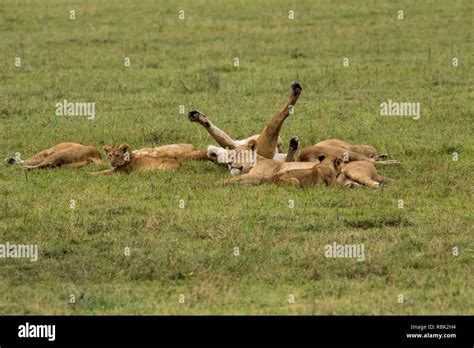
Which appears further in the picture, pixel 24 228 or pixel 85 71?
pixel 85 71

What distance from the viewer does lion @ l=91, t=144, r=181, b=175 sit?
11.8 metres

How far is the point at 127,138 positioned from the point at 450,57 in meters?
6.90

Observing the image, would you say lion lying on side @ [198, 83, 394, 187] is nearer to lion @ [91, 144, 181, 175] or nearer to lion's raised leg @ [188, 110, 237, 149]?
lion's raised leg @ [188, 110, 237, 149]

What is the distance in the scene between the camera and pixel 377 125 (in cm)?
1415

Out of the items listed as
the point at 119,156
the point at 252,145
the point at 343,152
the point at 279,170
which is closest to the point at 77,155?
the point at 119,156

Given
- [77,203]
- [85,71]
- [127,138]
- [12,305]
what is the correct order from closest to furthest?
[12,305]
[77,203]
[127,138]
[85,71]

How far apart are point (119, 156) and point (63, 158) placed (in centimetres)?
70

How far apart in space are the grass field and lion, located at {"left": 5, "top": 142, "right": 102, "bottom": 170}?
232 millimetres

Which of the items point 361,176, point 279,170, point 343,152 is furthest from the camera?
point 343,152

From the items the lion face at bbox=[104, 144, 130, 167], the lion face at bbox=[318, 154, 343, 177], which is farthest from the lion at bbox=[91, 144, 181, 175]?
the lion face at bbox=[318, 154, 343, 177]

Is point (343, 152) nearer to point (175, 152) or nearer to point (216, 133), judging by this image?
point (216, 133)

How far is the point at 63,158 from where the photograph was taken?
12.1 metres
